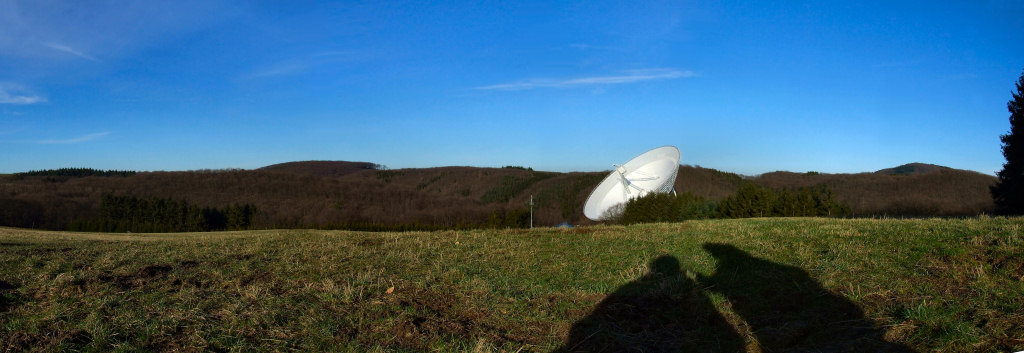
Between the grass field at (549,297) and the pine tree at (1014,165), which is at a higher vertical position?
the pine tree at (1014,165)

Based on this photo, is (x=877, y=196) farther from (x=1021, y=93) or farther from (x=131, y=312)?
(x=131, y=312)

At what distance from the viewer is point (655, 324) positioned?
4.58 m

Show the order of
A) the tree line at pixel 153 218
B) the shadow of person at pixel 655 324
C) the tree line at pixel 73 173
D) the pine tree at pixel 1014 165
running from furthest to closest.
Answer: the tree line at pixel 73 173 → the tree line at pixel 153 218 → the pine tree at pixel 1014 165 → the shadow of person at pixel 655 324

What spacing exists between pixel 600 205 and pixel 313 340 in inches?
1577

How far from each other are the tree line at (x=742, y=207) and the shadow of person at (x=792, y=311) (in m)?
37.2

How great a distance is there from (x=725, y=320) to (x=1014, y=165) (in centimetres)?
3956

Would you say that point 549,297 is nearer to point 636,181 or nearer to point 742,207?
point 636,181

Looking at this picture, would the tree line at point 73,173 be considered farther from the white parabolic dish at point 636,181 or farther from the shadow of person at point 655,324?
the shadow of person at point 655,324

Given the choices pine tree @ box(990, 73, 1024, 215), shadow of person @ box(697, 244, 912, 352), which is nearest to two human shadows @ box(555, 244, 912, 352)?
shadow of person @ box(697, 244, 912, 352)

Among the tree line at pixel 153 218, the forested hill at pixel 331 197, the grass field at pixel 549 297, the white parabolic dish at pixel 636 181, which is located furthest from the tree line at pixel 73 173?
the grass field at pixel 549 297

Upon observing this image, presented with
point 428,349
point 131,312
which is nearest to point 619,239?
point 428,349

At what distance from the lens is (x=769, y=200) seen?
48.3m

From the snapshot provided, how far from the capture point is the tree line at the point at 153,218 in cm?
6662

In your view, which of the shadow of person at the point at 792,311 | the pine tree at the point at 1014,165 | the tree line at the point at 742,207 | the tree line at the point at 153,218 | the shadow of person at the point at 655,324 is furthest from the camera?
the tree line at the point at 153,218
